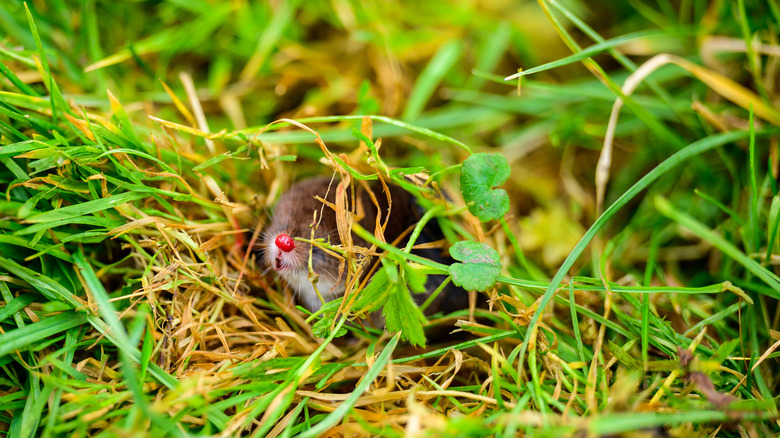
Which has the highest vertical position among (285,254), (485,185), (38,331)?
(485,185)

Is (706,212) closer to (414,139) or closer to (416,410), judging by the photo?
(414,139)

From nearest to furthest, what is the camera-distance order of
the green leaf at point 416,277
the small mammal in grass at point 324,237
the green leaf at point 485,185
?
the green leaf at point 416,277 < the green leaf at point 485,185 < the small mammal in grass at point 324,237

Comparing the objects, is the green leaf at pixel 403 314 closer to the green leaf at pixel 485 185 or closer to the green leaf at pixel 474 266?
the green leaf at pixel 474 266

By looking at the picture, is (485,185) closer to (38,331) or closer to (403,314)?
(403,314)

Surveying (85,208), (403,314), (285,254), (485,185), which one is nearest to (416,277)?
(403,314)

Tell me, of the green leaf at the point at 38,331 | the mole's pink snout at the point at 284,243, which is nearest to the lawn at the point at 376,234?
the green leaf at the point at 38,331

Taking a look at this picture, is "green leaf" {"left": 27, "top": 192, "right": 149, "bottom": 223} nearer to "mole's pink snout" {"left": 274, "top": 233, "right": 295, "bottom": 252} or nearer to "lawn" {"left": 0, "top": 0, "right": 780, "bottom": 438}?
"lawn" {"left": 0, "top": 0, "right": 780, "bottom": 438}
